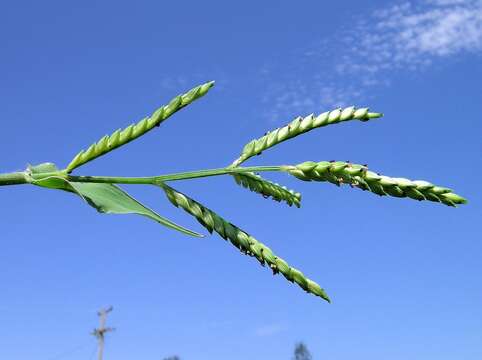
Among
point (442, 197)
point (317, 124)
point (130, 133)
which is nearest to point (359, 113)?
point (317, 124)

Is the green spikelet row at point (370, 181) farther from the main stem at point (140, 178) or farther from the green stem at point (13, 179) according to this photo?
the green stem at point (13, 179)

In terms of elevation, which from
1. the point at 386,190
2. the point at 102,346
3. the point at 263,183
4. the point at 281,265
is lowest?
the point at 281,265

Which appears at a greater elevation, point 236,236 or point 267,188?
point 267,188

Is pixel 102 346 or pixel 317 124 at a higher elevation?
pixel 102 346

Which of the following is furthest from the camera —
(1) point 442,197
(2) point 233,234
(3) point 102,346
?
(3) point 102,346

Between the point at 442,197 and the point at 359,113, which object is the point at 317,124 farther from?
the point at 442,197

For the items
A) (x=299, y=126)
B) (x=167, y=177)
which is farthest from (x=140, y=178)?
(x=299, y=126)

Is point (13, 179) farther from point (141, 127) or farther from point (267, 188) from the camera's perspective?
point (267, 188)

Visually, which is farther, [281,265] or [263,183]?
[263,183]
